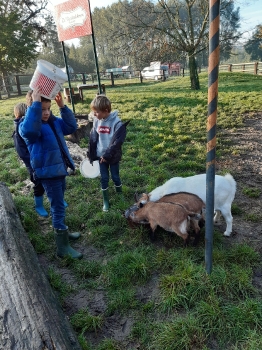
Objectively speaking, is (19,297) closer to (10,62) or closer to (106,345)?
(106,345)

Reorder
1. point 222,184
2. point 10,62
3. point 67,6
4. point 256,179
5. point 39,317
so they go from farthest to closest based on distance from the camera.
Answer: point 10,62 → point 67,6 → point 256,179 → point 222,184 → point 39,317

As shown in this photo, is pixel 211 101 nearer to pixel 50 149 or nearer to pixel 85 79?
pixel 50 149

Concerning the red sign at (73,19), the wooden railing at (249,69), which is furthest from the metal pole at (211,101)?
the wooden railing at (249,69)

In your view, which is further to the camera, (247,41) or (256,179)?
(247,41)

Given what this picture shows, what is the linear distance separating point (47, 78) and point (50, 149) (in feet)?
2.35

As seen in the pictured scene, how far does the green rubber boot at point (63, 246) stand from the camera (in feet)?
10.9

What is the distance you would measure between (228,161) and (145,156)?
67.6 inches

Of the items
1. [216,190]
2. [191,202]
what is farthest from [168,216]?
[216,190]

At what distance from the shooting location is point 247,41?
17750mm

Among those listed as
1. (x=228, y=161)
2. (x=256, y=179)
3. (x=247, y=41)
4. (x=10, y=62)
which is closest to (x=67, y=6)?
(x=228, y=161)

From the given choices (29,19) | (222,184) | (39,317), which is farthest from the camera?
(29,19)

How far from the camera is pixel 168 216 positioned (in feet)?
10.4

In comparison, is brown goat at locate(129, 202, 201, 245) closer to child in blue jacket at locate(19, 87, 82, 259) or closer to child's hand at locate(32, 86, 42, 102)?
child in blue jacket at locate(19, 87, 82, 259)

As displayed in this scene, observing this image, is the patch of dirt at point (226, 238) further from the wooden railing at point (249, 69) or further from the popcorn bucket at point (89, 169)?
the wooden railing at point (249, 69)
